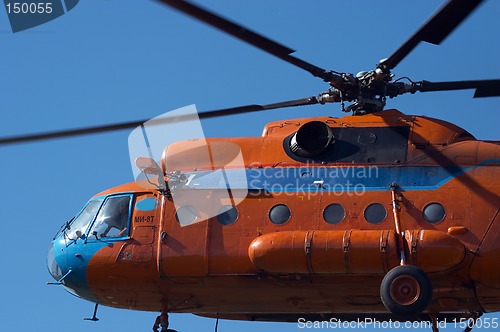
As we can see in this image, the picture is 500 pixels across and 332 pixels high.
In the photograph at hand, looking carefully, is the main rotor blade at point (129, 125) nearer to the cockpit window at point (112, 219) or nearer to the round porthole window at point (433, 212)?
the cockpit window at point (112, 219)

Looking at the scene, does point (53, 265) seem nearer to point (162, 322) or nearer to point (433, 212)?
point (162, 322)

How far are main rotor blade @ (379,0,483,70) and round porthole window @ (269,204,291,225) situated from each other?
341cm

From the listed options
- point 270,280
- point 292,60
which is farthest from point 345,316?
point 292,60

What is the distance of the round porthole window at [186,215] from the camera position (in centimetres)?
1917

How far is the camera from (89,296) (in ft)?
66.0

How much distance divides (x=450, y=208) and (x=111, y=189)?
636cm

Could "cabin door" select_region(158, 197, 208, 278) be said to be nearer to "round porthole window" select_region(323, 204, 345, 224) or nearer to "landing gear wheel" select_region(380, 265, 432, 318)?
"round porthole window" select_region(323, 204, 345, 224)

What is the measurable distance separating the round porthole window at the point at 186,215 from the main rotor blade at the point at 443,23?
4.63 m

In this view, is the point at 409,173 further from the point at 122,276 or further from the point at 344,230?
the point at 122,276

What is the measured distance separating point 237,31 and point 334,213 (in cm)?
360

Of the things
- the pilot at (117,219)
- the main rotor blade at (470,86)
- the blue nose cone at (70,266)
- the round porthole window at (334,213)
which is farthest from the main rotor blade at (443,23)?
the blue nose cone at (70,266)

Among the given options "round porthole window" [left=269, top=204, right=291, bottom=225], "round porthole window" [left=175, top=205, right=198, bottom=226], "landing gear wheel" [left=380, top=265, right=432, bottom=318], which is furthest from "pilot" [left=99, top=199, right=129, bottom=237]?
"landing gear wheel" [left=380, top=265, right=432, bottom=318]

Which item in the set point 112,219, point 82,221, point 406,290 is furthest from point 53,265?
point 406,290

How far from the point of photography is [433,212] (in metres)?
18.2
